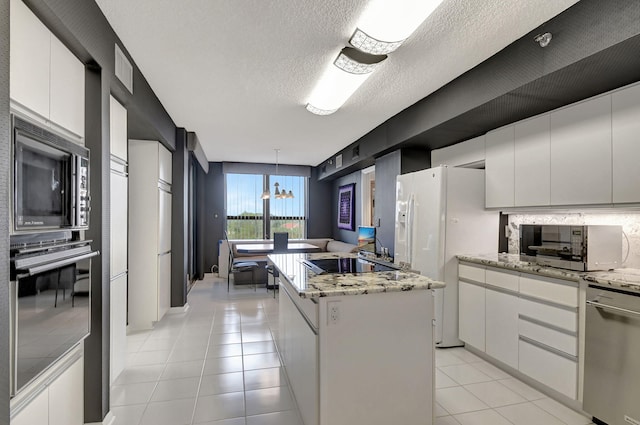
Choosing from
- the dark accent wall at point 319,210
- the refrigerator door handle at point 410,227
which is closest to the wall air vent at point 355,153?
the refrigerator door handle at point 410,227

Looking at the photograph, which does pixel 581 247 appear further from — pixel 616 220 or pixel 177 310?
pixel 177 310

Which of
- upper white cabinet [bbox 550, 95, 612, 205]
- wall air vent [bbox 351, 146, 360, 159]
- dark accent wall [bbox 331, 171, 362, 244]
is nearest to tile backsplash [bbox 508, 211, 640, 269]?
upper white cabinet [bbox 550, 95, 612, 205]

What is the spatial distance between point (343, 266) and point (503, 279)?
4.69 ft

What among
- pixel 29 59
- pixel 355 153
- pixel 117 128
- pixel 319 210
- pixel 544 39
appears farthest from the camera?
pixel 319 210

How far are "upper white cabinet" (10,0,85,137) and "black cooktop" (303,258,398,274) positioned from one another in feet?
5.53

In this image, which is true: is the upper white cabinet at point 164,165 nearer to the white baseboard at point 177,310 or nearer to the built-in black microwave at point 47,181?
the white baseboard at point 177,310

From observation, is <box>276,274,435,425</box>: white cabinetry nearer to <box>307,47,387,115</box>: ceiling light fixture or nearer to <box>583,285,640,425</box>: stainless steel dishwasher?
<box>583,285,640,425</box>: stainless steel dishwasher

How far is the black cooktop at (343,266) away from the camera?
224 cm

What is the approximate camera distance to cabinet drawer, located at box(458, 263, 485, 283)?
2.99 m

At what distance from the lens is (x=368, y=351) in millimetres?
1771

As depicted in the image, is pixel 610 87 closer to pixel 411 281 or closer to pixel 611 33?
pixel 611 33

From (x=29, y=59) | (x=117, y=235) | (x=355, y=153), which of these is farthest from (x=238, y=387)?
(x=355, y=153)

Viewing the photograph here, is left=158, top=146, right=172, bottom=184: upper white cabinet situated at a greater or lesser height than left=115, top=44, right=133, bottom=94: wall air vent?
lesser

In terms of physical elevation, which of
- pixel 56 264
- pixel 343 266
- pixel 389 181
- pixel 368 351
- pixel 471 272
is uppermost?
pixel 389 181
